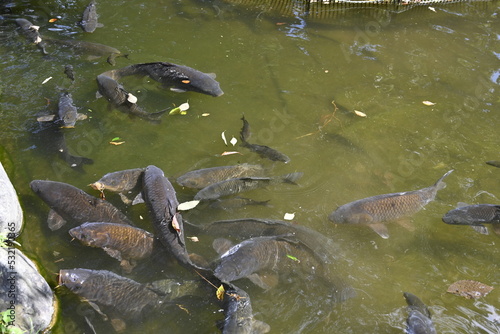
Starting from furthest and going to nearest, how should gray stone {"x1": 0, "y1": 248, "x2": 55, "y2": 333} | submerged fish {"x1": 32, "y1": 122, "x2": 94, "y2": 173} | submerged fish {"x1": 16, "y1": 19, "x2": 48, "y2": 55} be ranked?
1. submerged fish {"x1": 16, "y1": 19, "x2": 48, "y2": 55}
2. submerged fish {"x1": 32, "y1": 122, "x2": 94, "y2": 173}
3. gray stone {"x1": 0, "y1": 248, "x2": 55, "y2": 333}

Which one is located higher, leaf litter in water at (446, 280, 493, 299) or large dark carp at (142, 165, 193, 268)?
large dark carp at (142, 165, 193, 268)

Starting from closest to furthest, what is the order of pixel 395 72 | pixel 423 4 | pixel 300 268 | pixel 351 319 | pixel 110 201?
pixel 351 319, pixel 300 268, pixel 110 201, pixel 395 72, pixel 423 4

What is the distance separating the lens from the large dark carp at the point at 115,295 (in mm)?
4227

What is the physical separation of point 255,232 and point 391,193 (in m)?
1.70

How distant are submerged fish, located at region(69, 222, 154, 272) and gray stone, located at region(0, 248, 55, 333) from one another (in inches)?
24.9

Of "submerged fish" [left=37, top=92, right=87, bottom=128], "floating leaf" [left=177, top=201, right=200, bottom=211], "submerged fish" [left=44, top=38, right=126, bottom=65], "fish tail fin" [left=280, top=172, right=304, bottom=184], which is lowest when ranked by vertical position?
"floating leaf" [left=177, top=201, right=200, bottom=211]

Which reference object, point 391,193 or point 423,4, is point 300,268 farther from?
point 423,4

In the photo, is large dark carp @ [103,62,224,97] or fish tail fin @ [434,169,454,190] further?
large dark carp @ [103,62,224,97]

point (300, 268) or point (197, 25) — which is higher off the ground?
point (197, 25)

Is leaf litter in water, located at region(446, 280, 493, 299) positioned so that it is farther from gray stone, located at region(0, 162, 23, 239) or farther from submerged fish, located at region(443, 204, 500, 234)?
gray stone, located at region(0, 162, 23, 239)

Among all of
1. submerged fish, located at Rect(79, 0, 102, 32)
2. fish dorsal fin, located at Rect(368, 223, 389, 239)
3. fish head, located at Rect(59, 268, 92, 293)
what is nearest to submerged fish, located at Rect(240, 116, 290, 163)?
fish dorsal fin, located at Rect(368, 223, 389, 239)

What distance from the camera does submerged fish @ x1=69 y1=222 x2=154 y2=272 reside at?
470 cm

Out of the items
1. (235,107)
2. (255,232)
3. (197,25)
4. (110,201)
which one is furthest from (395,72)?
(110,201)

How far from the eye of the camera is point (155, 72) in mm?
7309
